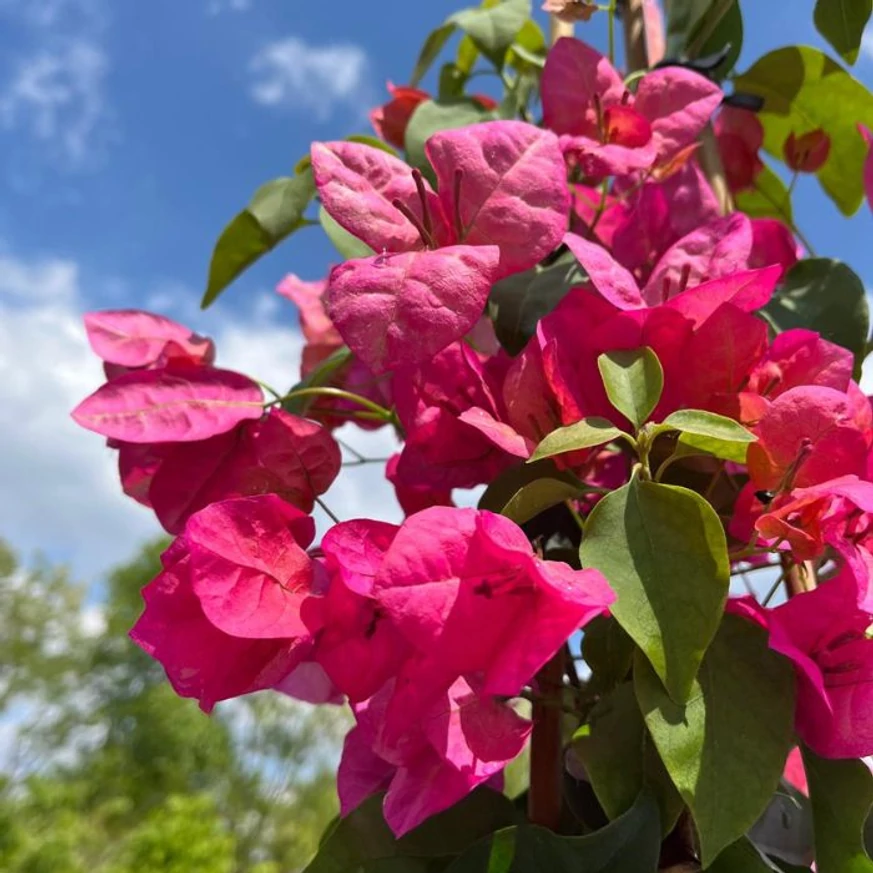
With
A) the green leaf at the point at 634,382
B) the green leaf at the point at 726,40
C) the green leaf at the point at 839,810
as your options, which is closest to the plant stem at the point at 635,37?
the green leaf at the point at 726,40

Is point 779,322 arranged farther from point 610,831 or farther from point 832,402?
point 610,831

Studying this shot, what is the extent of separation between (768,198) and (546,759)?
39 cm

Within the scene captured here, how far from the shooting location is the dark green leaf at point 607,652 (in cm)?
30

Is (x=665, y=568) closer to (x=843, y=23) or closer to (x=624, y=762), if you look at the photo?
(x=624, y=762)

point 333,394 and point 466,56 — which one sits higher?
point 466,56

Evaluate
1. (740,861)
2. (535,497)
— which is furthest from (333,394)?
(740,861)

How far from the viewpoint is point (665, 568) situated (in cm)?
24

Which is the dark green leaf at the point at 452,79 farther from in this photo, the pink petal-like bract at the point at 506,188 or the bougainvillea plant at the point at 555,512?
the pink petal-like bract at the point at 506,188

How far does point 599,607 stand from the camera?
212 mm

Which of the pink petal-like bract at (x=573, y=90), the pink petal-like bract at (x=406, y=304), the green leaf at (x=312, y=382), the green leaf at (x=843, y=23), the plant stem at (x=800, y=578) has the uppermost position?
the pink petal-like bract at (x=573, y=90)

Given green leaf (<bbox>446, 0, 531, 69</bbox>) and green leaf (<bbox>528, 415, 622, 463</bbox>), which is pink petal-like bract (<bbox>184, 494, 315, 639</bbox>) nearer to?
green leaf (<bbox>528, 415, 622, 463</bbox>)

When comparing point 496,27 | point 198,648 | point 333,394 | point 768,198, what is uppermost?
point 496,27

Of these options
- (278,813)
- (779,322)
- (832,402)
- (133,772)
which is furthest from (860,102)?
(278,813)

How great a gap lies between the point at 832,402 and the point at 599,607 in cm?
12
